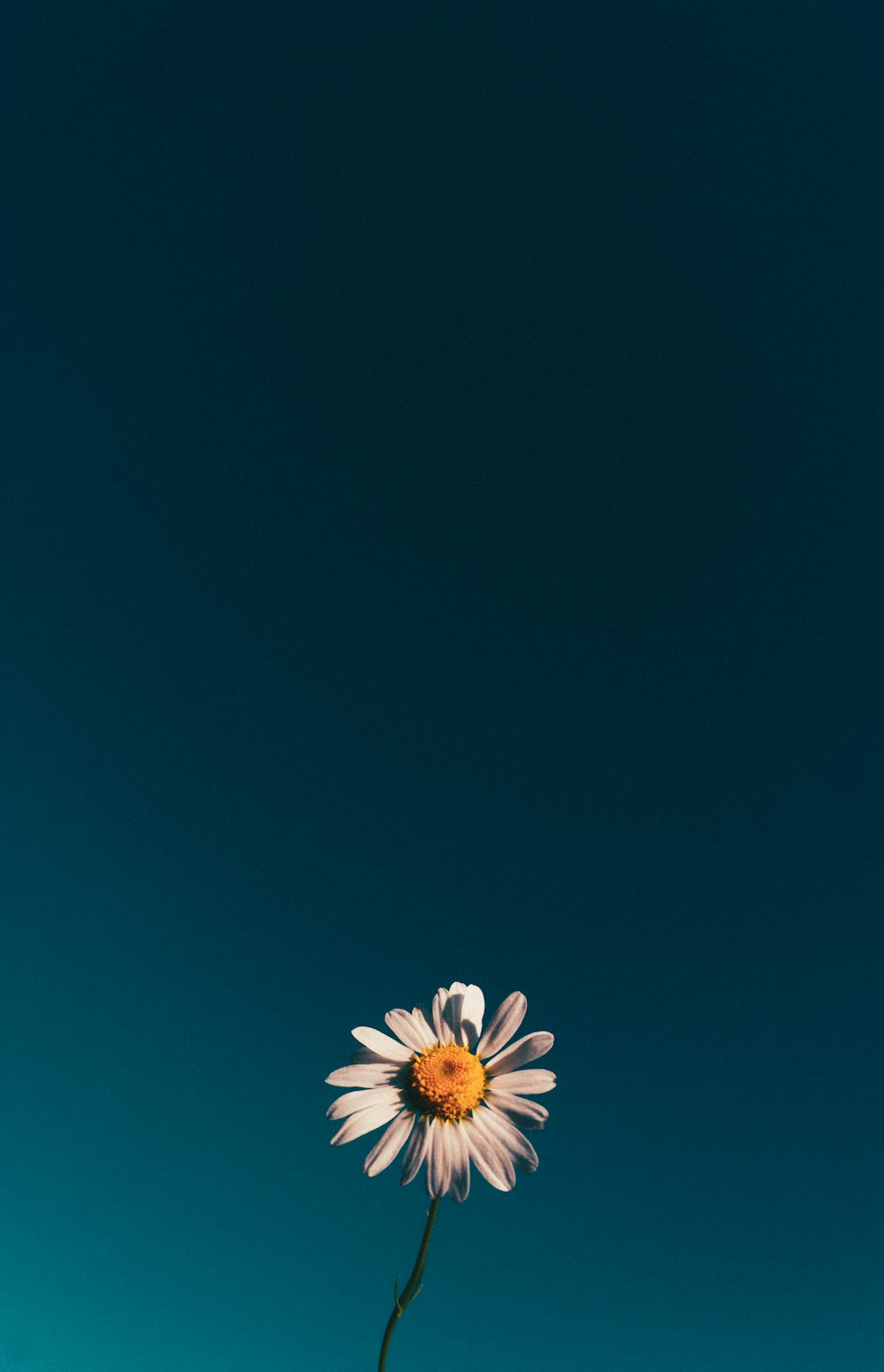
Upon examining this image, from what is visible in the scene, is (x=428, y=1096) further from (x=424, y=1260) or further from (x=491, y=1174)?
(x=424, y=1260)

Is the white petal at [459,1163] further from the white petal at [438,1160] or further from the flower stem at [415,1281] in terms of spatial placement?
the flower stem at [415,1281]

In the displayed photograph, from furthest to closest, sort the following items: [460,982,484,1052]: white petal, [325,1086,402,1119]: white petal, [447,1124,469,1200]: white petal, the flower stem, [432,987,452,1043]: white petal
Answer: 1. [432,987,452,1043]: white petal
2. [460,982,484,1052]: white petal
3. [325,1086,402,1119]: white petal
4. [447,1124,469,1200]: white petal
5. the flower stem

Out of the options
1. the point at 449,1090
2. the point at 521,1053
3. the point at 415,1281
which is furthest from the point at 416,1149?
the point at 415,1281

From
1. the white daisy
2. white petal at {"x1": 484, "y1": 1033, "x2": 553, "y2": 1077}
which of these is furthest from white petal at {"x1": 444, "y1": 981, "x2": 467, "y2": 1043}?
white petal at {"x1": 484, "y1": 1033, "x2": 553, "y2": 1077}

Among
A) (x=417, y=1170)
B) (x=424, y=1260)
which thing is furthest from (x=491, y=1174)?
(x=424, y=1260)

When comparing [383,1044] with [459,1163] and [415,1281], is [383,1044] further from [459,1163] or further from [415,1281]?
[415,1281]

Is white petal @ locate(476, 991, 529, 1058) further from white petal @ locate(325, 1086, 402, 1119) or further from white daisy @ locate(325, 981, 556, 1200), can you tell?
white petal @ locate(325, 1086, 402, 1119)

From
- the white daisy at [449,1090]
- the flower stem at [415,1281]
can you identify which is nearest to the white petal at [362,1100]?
the white daisy at [449,1090]

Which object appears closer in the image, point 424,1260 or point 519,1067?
point 424,1260
